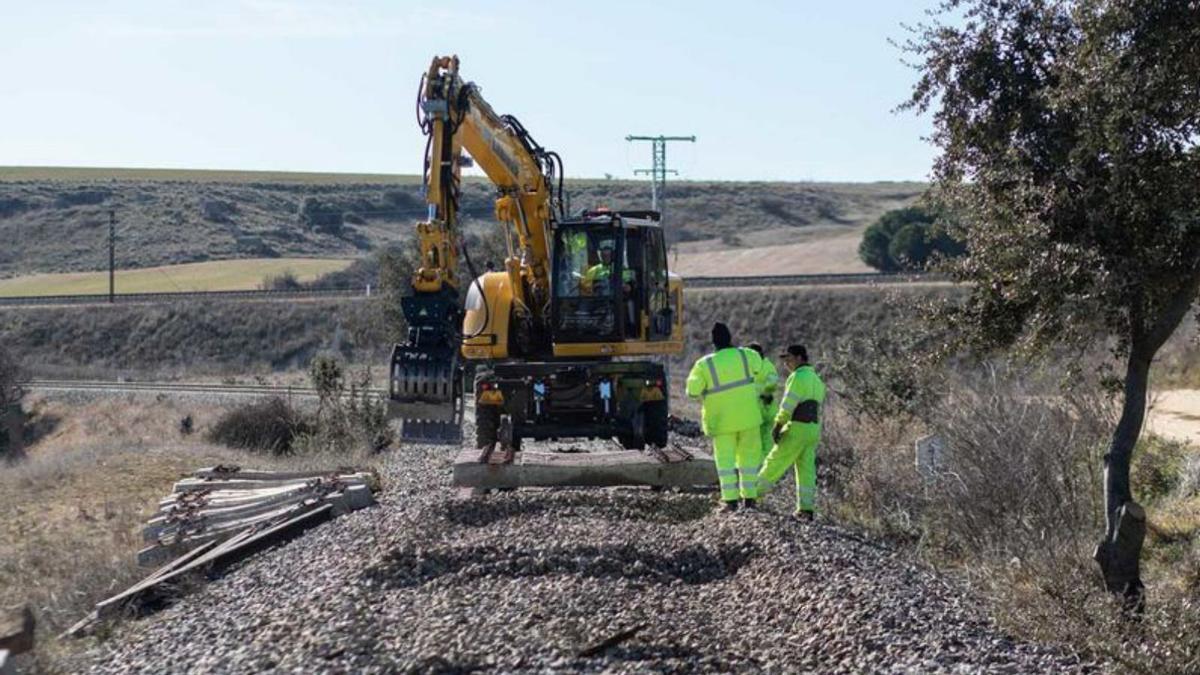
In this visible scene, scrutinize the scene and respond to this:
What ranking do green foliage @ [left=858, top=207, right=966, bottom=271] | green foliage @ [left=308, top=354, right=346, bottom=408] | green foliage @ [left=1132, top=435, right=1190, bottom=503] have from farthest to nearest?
green foliage @ [left=858, top=207, right=966, bottom=271] → green foliage @ [left=308, top=354, right=346, bottom=408] → green foliage @ [left=1132, top=435, right=1190, bottom=503]

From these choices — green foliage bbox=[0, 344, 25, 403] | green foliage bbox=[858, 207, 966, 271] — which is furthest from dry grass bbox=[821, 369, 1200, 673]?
green foliage bbox=[858, 207, 966, 271]

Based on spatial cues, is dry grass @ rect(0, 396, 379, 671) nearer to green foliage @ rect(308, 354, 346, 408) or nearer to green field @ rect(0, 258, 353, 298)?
green foliage @ rect(308, 354, 346, 408)

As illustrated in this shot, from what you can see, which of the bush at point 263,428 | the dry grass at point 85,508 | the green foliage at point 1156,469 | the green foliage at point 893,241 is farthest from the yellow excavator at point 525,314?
the green foliage at point 893,241

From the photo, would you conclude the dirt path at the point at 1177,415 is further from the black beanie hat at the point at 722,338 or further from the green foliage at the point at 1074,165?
the green foliage at the point at 1074,165

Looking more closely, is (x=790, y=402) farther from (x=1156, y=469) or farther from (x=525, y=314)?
(x=1156, y=469)

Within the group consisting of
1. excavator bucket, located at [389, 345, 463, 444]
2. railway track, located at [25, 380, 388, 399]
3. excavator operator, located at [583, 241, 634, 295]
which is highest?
excavator operator, located at [583, 241, 634, 295]

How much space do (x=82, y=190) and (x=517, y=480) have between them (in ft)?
379

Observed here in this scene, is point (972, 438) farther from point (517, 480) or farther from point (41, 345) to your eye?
point (41, 345)

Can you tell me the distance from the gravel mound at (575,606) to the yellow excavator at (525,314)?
3569 mm

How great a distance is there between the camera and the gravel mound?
31.2ft

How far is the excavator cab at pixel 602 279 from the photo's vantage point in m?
19.9

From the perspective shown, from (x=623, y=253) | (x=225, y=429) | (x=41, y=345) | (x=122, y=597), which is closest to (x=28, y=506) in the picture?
(x=225, y=429)

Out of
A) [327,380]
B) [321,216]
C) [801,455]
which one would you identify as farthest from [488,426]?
[321,216]

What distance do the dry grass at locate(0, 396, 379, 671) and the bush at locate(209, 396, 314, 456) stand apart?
62 centimetres
